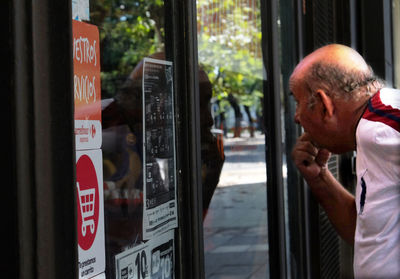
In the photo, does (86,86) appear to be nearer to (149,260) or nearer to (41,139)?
(41,139)

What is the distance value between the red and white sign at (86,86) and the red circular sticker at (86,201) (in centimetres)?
5

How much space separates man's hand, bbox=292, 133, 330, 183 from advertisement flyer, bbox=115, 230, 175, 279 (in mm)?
952

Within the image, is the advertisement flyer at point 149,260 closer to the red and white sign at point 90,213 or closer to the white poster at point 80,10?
the red and white sign at point 90,213

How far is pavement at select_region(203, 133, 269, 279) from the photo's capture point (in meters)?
3.33

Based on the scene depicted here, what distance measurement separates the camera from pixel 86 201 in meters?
1.35

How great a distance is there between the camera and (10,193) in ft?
3.00

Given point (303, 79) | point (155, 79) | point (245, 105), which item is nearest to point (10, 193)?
point (155, 79)

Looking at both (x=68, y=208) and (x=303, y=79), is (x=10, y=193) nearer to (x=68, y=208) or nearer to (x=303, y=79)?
(x=68, y=208)

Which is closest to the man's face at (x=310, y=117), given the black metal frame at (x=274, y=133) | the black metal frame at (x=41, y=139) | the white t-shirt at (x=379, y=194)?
the black metal frame at (x=274, y=133)

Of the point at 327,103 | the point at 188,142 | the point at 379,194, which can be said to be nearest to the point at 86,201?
the point at 188,142

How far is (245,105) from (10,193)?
5.40 meters

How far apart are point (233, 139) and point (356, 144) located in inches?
117

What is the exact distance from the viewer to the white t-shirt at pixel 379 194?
6.01ft

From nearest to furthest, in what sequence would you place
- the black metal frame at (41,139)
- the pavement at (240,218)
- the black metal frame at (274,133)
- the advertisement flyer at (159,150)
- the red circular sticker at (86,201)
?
the black metal frame at (41,139), the red circular sticker at (86,201), the advertisement flyer at (159,150), the black metal frame at (274,133), the pavement at (240,218)
